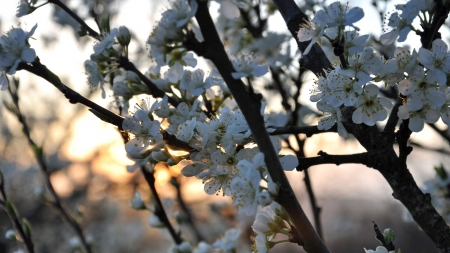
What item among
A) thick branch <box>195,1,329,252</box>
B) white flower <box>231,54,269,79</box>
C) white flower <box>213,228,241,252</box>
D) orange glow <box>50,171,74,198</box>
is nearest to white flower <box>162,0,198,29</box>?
thick branch <box>195,1,329,252</box>

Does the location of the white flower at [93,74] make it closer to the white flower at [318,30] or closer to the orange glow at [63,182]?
the white flower at [318,30]

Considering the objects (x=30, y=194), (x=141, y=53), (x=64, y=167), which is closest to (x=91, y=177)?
(x=64, y=167)

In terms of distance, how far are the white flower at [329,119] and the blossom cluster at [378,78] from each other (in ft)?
0.09

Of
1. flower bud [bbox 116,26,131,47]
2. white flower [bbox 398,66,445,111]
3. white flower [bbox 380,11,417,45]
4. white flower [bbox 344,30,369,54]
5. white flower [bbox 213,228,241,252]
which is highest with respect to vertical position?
flower bud [bbox 116,26,131,47]

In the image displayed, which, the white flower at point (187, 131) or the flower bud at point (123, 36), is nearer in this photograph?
the white flower at point (187, 131)

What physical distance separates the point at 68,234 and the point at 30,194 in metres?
1.49

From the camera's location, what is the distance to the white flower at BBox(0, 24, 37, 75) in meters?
0.92

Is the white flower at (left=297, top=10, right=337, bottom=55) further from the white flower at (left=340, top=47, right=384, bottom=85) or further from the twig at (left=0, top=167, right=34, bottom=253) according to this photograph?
the twig at (left=0, top=167, right=34, bottom=253)

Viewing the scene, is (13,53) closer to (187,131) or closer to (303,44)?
(187,131)

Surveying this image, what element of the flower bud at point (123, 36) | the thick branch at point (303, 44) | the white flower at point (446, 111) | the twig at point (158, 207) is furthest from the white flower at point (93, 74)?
the white flower at point (446, 111)

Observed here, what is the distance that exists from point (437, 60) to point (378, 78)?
12 centimetres

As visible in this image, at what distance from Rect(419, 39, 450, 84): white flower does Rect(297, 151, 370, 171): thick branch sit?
0.25 meters

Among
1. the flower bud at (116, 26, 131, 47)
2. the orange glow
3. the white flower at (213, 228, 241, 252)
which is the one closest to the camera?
the flower bud at (116, 26, 131, 47)

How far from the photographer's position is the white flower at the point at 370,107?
1031mm
